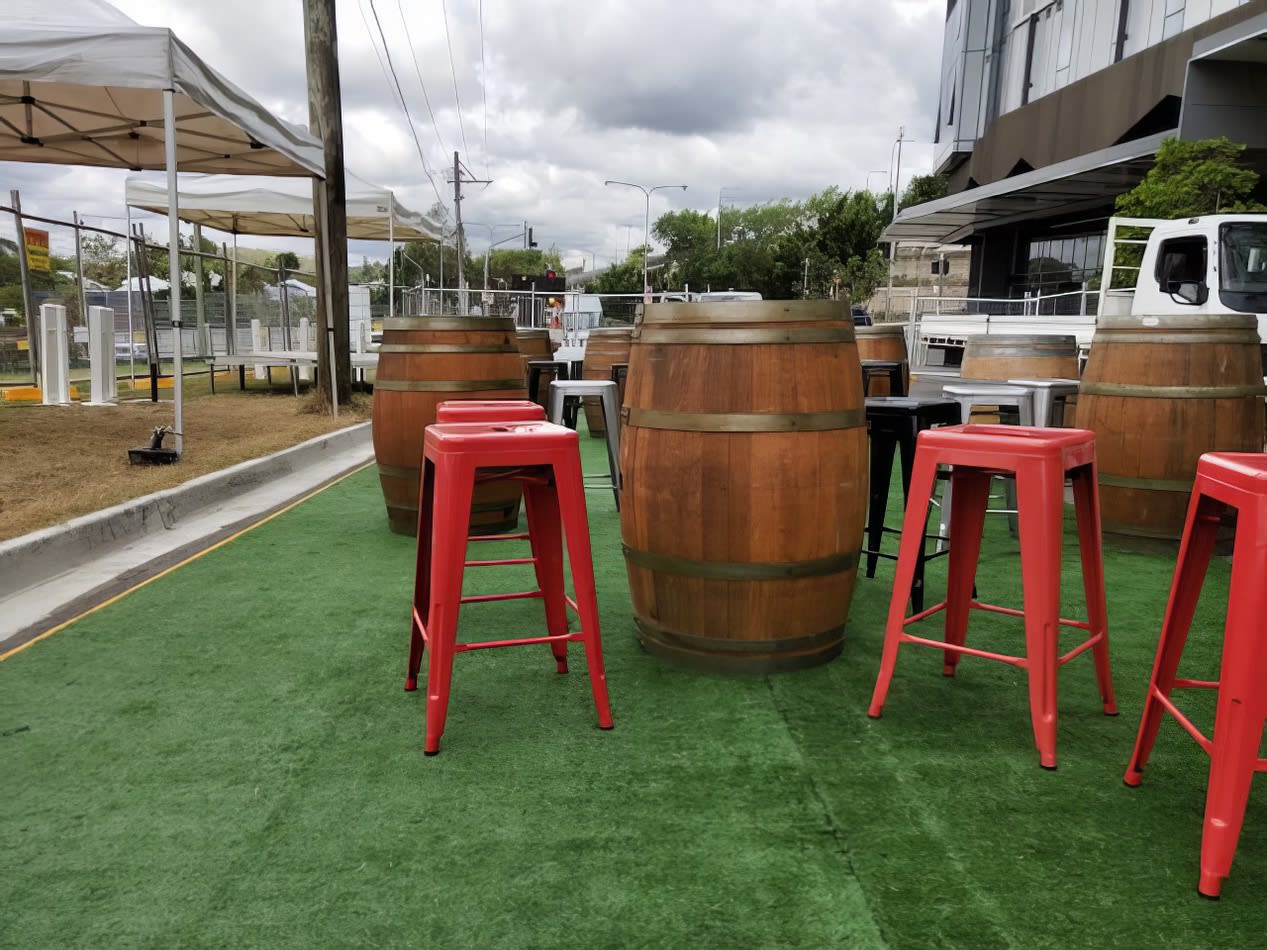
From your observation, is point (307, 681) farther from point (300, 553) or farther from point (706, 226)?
point (706, 226)

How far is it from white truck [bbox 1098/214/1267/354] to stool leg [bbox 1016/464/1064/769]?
599 cm

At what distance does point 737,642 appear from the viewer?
315 cm

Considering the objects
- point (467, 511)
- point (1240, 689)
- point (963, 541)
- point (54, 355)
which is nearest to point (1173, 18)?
point (963, 541)

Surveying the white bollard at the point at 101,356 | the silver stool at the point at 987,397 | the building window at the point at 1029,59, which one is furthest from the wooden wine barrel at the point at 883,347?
the building window at the point at 1029,59

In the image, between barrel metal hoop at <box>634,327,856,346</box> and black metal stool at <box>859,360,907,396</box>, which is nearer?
barrel metal hoop at <box>634,327,856,346</box>

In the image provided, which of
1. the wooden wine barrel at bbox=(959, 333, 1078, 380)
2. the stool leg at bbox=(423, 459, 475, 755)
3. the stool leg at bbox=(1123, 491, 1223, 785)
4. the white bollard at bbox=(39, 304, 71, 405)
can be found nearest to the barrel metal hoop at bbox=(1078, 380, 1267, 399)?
the wooden wine barrel at bbox=(959, 333, 1078, 380)

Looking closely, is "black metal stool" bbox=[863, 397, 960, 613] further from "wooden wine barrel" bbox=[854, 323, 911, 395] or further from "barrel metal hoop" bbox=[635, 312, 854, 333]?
"wooden wine barrel" bbox=[854, 323, 911, 395]

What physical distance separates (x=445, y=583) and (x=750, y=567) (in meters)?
1.01

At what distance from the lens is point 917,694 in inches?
121

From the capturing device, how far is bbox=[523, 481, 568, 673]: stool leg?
3115mm

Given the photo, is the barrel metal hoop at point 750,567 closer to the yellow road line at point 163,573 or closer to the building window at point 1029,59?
the yellow road line at point 163,573

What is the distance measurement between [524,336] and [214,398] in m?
6.23

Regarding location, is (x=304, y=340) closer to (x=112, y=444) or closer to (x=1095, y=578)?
(x=112, y=444)

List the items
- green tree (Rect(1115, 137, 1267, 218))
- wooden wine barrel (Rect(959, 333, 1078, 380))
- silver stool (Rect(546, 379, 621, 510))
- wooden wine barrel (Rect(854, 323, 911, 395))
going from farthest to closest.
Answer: green tree (Rect(1115, 137, 1267, 218)) < wooden wine barrel (Rect(854, 323, 911, 395)) < wooden wine barrel (Rect(959, 333, 1078, 380)) < silver stool (Rect(546, 379, 621, 510))
